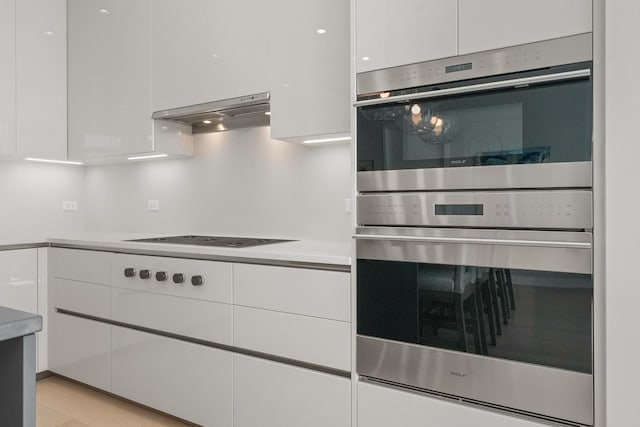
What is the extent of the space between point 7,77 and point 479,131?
296 centimetres

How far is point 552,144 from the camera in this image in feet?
4.38

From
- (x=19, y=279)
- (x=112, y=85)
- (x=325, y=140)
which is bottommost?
(x=19, y=279)

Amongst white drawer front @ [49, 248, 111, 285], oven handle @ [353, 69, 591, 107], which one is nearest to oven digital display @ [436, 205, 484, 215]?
oven handle @ [353, 69, 591, 107]

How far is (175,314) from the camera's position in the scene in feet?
7.18

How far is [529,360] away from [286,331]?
931mm

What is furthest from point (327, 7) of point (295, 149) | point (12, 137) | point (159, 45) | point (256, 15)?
point (12, 137)

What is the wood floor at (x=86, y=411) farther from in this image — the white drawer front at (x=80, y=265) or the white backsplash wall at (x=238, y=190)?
the white backsplash wall at (x=238, y=190)

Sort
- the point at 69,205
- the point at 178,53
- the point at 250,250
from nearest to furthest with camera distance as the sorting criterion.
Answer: the point at 250,250 < the point at 178,53 < the point at 69,205

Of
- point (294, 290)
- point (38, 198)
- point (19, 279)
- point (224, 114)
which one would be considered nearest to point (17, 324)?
point (294, 290)

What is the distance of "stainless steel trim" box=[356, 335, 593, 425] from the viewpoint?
52.2 inches

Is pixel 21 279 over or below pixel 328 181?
below

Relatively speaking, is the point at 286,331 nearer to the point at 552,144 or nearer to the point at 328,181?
the point at 328,181

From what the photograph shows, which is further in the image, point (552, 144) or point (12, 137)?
point (12, 137)

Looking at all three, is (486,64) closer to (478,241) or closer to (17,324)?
(478,241)
